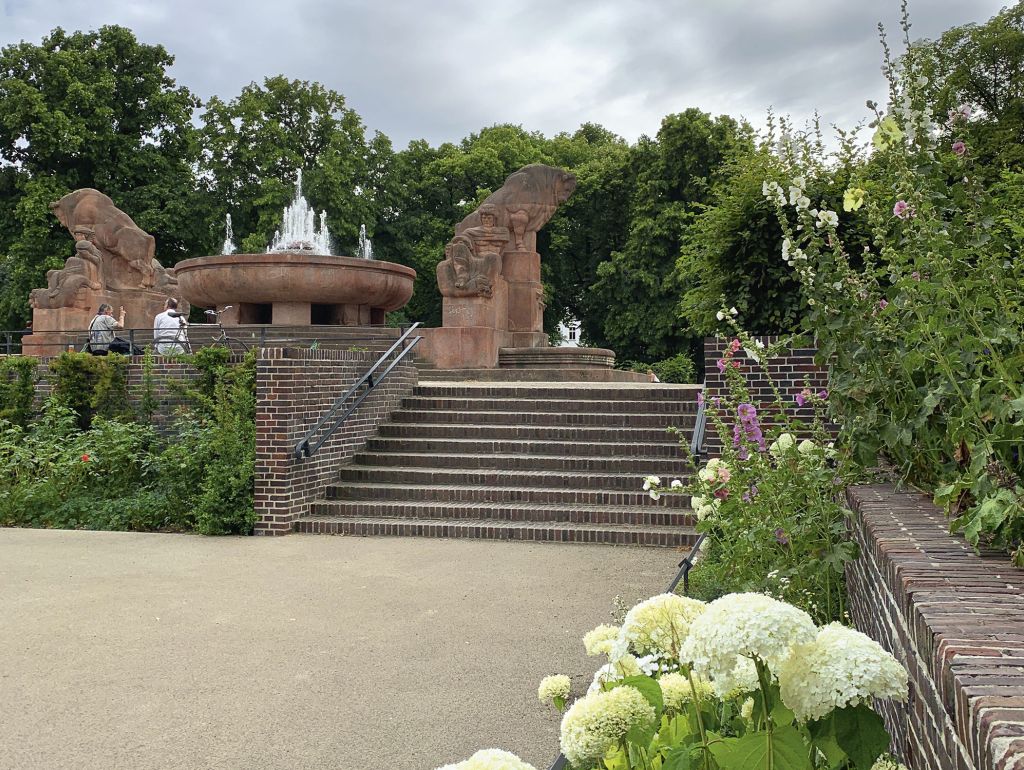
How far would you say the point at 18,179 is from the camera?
1200 inches

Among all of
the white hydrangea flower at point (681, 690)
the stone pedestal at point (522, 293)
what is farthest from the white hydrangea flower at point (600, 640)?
the stone pedestal at point (522, 293)

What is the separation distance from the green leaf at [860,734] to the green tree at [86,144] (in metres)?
32.6

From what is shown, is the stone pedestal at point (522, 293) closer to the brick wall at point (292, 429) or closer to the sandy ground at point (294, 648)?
the brick wall at point (292, 429)

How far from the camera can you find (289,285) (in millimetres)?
16906

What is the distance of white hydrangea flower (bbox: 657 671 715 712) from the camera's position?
178cm

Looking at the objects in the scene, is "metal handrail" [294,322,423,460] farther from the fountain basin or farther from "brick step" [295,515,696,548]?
the fountain basin

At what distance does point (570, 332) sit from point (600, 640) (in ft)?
113

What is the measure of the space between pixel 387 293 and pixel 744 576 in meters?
14.2

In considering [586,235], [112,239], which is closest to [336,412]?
[112,239]

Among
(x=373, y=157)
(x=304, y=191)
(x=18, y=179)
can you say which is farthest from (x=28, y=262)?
(x=373, y=157)

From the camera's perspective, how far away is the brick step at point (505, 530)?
7.64 metres

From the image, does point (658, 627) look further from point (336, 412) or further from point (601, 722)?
point (336, 412)

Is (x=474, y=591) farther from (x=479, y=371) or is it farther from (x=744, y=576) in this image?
(x=479, y=371)

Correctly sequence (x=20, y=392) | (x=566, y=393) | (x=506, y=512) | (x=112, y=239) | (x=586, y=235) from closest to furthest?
(x=506, y=512), (x=566, y=393), (x=20, y=392), (x=112, y=239), (x=586, y=235)
